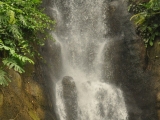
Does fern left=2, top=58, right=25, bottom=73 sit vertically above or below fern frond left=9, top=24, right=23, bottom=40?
below

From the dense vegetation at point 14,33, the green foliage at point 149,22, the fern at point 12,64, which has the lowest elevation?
the fern at point 12,64

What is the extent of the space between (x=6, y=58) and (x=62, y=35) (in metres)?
5.71

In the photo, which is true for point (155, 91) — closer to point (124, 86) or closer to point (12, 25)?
point (124, 86)

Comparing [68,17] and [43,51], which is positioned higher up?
[68,17]

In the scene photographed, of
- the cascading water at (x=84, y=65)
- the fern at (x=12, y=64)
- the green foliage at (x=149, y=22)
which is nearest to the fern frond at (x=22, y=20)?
the fern at (x=12, y=64)

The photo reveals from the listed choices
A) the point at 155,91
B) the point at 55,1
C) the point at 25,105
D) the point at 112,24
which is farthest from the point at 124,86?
the point at 55,1

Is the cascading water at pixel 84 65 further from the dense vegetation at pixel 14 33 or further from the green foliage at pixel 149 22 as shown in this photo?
the dense vegetation at pixel 14 33

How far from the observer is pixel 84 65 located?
8.88 metres

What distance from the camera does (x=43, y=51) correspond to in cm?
763

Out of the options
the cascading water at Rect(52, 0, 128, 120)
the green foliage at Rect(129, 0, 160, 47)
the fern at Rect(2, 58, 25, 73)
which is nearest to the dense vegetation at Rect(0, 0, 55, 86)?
the fern at Rect(2, 58, 25, 73)

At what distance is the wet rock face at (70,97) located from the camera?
6.67 metres

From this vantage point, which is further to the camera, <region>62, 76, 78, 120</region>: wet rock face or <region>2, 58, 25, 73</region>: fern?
<region>62, 76, 78, 120</region>: wet rock face

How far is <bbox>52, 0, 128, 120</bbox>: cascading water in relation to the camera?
6957 millimetres

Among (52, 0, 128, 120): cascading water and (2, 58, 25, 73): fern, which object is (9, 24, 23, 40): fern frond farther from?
(52, 0, 128, 120): cascading water
